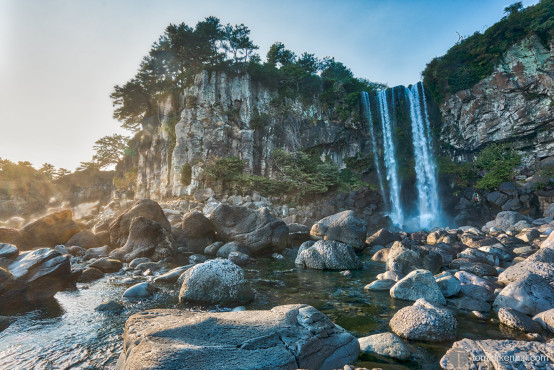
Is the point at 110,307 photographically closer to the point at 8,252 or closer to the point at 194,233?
the point at 8,252

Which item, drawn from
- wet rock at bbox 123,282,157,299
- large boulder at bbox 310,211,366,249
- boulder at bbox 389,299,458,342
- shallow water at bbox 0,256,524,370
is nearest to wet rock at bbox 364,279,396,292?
shallow water at bbox 0,256,524,370

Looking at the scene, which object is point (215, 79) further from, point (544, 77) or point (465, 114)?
point (544, 77)

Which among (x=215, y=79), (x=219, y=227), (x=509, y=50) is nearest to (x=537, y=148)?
(x=509, y=50)

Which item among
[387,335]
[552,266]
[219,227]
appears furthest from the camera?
[219,227]

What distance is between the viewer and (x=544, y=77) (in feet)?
79.3

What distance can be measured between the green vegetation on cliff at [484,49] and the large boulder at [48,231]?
36.0 metres

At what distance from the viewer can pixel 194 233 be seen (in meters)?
13.0

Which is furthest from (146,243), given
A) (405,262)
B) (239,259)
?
(405,262)

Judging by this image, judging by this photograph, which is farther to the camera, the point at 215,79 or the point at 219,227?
the point at 215,79

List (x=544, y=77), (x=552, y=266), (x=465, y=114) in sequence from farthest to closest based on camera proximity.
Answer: (x=465, y=114) < (x=544, y=77) < (x=552, y=266)

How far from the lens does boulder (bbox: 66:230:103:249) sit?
508 inches

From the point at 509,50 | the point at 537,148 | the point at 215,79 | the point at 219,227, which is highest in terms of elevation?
the point at 215,79

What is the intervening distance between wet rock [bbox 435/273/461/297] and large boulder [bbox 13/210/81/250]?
1587 cm

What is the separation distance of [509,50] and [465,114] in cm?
669
